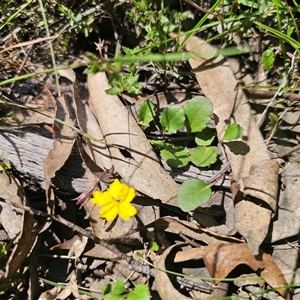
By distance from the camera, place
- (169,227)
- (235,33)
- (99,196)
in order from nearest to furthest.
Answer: (99,196)
(169,227)
(235,33)

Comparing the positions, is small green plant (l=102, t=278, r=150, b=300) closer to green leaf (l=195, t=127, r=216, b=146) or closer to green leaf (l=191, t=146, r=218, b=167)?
green leaf (l=191, t=146, r=218, b=167)

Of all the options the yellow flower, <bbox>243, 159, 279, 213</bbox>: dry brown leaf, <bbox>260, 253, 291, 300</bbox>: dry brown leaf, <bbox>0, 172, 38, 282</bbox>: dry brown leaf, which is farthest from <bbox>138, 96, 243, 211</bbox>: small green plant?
<bbox>0, 172, 38, 282</bbox>: dry brown leaf

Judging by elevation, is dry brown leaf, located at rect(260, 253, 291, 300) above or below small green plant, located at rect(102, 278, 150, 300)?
above

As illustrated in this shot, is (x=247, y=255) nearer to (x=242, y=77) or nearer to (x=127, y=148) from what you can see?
(x=127, y=148)

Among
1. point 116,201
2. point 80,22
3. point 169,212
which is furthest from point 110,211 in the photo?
point 80,22

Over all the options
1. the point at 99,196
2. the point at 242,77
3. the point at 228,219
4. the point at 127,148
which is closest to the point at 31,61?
the point at 127,148

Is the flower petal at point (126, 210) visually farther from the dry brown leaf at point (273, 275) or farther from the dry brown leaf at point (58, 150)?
the dry brown leaf at point (273, 275)

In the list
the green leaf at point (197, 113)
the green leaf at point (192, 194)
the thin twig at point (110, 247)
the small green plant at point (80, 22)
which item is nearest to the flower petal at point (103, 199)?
the thin twig at point (110, 247)
